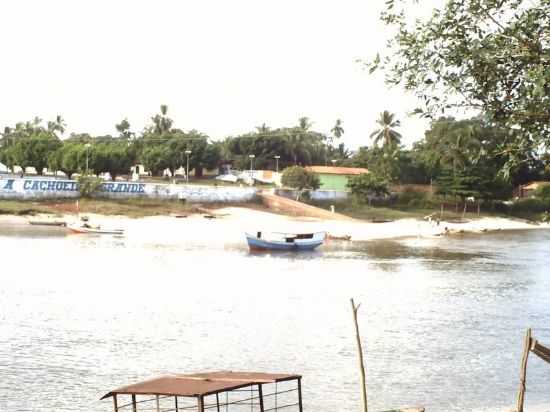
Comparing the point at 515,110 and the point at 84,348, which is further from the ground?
the point at 515,110

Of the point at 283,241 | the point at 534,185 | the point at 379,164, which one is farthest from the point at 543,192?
the point at 283,241

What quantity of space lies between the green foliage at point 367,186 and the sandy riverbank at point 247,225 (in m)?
7.29

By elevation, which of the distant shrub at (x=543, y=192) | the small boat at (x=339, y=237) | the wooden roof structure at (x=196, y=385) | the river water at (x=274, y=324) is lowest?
the river water at (x=274, y=324)

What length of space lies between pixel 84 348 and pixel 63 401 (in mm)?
5945

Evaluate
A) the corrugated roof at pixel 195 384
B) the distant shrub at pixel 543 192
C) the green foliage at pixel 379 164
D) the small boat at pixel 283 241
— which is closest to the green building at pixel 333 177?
the green foliage at pixel 379 164

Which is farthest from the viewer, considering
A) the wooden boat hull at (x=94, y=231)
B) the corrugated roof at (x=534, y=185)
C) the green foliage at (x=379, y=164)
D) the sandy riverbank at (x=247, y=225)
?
the corrugated roof at (x=534, y=185)

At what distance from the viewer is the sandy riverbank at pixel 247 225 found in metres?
76.5

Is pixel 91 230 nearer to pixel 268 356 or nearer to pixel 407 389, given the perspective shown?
pixel 268 356

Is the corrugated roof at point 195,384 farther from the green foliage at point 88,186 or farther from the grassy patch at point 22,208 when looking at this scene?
the green foliage at point 88,186

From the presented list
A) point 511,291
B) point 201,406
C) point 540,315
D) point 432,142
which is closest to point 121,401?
point 201,406

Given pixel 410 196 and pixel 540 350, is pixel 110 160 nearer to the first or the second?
pixel 410 196

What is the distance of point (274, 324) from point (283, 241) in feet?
112

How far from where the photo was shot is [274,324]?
29.6 metres

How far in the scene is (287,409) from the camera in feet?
60.8
